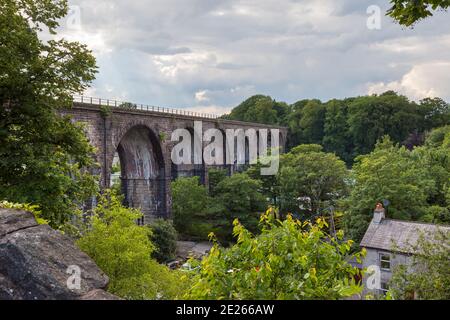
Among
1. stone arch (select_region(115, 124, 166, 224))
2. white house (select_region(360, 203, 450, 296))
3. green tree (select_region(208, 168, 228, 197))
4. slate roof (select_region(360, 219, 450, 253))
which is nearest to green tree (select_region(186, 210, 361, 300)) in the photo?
white house (select_region(360, 203, 450, 296))

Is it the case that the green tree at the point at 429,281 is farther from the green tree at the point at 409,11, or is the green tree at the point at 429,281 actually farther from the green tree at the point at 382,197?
the green tree at the point at 382,197

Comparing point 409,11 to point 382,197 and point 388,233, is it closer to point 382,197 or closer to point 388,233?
point 388,233

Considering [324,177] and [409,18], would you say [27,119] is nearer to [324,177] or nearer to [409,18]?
[409,18]

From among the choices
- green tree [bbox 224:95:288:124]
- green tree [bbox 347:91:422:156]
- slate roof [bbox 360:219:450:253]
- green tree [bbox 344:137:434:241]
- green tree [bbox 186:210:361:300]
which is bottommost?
slate roof [bbox 360:219:450:253]

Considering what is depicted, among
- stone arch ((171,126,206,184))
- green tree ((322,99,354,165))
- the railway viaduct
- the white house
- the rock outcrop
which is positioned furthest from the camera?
green tree ((322,99,354,165))

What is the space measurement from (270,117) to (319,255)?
3874 inches

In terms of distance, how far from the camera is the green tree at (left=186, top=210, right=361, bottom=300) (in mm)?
4312

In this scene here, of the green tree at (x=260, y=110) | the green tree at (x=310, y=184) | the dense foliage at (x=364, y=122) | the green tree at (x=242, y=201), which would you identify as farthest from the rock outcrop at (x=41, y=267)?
the green tree at (x=260, y=110)

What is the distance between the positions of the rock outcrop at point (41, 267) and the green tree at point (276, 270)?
1.20 meters

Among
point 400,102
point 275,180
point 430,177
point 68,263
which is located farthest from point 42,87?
point 400,102

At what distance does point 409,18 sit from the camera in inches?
262

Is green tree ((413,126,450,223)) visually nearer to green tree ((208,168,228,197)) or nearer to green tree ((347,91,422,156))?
green tree ((208,168,228,197))

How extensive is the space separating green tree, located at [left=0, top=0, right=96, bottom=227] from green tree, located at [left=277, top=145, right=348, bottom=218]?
25802 mm

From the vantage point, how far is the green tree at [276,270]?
431cm
